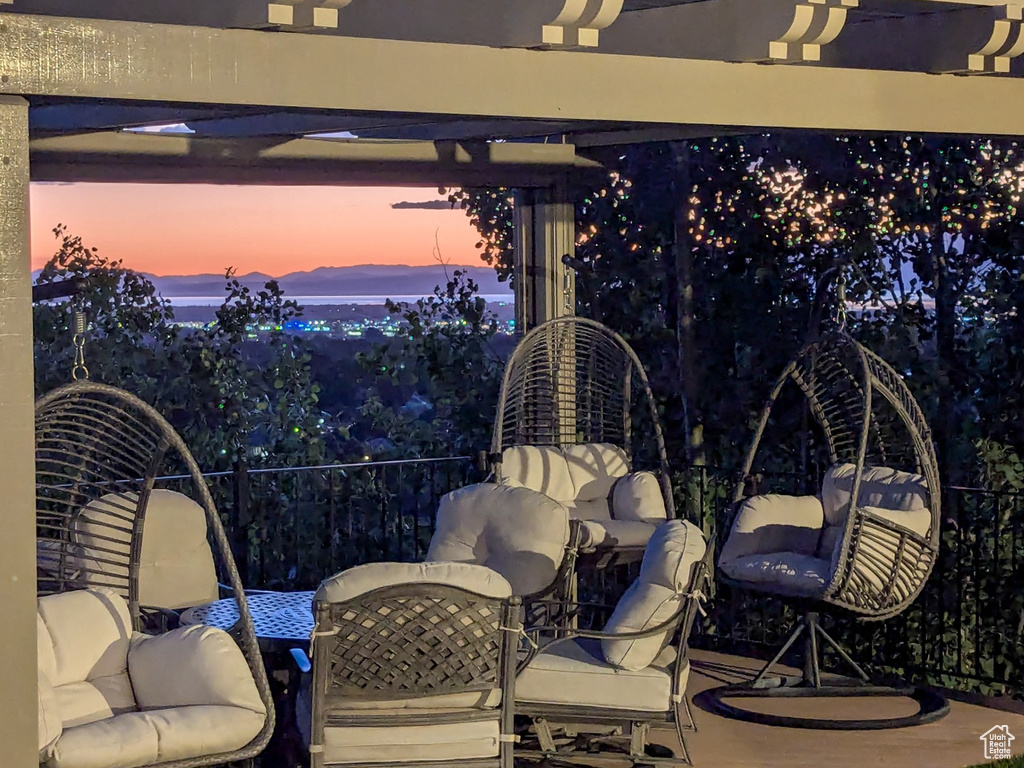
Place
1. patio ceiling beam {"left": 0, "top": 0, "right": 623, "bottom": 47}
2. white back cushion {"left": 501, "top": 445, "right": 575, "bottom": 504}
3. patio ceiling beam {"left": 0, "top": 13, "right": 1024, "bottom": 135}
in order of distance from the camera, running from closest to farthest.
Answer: patio ceiling beam {"left": 0, "top": 13, "right": 1024, "bottom": 135}, patio ceiling beam {"left": 0, "top": 0, "right": 623, "bottom": 47}, white back cushion {"left": 501, "top": 445, "right": 575, "bottom": 504}

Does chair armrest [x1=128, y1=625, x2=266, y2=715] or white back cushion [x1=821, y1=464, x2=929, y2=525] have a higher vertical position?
white back cushion [x1=821, y1=464, x2=929, y2=525]

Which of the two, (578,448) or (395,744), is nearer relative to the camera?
(395,744)

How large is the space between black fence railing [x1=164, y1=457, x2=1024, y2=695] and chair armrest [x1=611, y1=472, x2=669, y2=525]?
0.79 feet

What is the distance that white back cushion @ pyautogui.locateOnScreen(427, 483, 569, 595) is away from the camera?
18.4 ft

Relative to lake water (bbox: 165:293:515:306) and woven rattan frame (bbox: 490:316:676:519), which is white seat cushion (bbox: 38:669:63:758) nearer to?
woven rattan frame (bbox: 490:316:676:519)

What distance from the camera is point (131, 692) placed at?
167 inches

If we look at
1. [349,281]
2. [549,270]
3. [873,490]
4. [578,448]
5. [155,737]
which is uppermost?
[349,281]

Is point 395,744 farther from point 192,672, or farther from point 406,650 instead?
point 192,672

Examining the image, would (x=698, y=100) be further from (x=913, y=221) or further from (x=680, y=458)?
(x=680, y=458)

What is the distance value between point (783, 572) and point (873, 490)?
656 mm

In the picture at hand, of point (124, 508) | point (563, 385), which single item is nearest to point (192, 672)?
point (124, 508)

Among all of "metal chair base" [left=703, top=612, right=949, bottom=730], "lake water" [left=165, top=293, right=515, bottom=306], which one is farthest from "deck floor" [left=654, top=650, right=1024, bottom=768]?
"lake water" [left=165, top=293, right=515, bottom=306]

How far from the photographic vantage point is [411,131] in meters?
6.57

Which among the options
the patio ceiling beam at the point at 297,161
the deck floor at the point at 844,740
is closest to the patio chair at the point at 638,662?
the deck floor at the point at 844,740
